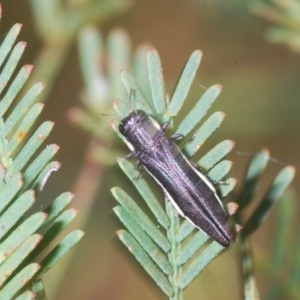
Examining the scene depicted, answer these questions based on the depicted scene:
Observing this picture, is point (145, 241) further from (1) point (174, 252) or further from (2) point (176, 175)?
(2) point (176, 175)

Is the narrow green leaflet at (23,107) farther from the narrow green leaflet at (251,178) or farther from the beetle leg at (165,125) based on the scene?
the narrow green leaflet at (251,178)

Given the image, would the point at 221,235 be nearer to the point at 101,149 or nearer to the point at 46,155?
the point at 46,155

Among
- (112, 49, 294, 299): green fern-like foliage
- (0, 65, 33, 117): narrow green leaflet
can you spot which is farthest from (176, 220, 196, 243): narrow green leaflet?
(0, 65, 33, 117): narrow green leaflet

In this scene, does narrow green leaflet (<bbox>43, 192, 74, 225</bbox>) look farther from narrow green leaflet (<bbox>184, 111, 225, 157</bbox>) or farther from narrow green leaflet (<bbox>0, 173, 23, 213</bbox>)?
narrow green leaflet (<bbox>184, 111, 225, 157</bbox>)

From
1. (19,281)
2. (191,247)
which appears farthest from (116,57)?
(19,281)

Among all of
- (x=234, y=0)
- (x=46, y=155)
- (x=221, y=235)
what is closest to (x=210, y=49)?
(x=234, y=0)

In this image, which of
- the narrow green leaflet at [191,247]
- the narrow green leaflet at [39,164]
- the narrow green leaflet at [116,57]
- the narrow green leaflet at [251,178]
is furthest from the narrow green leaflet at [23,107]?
the narrow green leaflet at [116,57]
